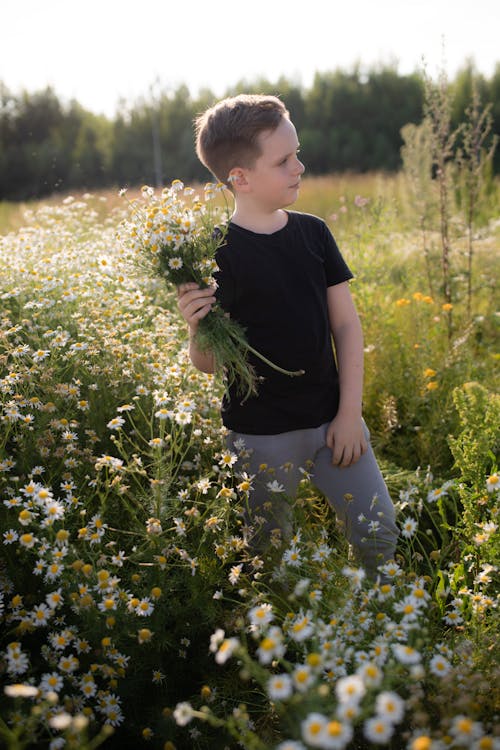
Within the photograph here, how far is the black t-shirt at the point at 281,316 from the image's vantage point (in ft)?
6.95

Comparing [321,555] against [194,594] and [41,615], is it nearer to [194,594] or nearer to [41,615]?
[194,594]

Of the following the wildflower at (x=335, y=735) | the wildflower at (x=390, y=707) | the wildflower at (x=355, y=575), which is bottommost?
the wildflower at (x=355, y=575)

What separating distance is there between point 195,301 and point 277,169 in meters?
0.54

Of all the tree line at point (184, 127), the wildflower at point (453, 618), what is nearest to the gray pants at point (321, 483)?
the wildflower at point (453, 618)

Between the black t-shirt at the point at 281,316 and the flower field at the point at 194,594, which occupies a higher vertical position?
the black t-shirt at the point at 281,316

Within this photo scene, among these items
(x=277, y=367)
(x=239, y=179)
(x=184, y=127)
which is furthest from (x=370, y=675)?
(x=184, y=127)

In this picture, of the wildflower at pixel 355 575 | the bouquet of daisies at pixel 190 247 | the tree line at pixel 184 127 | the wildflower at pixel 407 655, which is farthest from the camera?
the tree line at pixel 184 127

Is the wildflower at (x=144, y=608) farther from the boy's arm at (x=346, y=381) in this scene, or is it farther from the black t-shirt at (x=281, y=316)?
the boy's arm at (x=346, y=381)

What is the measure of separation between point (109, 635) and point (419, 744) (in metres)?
1.03

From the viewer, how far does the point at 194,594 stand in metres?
1.86

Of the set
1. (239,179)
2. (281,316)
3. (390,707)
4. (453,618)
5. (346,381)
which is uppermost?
(239,179)

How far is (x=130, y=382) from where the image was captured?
266 centimetres

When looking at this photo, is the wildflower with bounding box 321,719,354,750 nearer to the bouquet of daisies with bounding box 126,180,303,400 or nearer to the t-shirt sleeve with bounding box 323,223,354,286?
the bouquet of daisies with bounding box 126,180,303,400

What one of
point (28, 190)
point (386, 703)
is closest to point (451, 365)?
point (386, 703)
